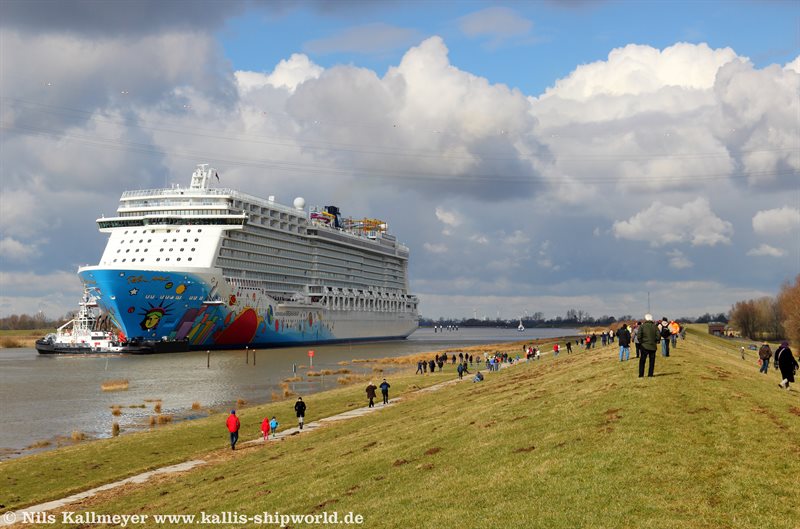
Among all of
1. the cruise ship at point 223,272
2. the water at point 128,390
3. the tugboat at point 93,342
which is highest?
the cruise ship at point 223,272

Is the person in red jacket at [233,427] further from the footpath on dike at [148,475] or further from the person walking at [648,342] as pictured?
the person walking at [648,342]

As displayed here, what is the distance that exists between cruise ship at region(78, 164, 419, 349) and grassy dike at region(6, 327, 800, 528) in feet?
204

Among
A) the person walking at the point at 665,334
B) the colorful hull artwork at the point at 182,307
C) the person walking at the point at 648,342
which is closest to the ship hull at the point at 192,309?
the colorful hull artwork at the point at 182,307

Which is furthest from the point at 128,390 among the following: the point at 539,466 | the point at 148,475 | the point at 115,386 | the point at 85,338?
the point at 85,338

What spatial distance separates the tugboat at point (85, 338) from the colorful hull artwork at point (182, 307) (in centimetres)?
770

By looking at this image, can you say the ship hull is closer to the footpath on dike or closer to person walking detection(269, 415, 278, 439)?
the footpath on dike

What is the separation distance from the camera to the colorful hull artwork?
85.0 m

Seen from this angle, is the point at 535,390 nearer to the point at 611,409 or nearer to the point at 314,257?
the point at 611,409

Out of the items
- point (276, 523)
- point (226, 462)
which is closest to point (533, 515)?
point (276, 523)

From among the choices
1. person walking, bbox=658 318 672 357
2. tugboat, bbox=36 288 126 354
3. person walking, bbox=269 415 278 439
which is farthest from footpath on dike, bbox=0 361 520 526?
tugboat, bbox=36 288 126 354

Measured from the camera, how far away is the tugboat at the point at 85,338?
97.9m

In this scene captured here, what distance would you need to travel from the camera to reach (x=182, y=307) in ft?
293

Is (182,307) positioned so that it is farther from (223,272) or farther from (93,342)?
(93,342)

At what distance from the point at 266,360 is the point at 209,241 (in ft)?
62.2
